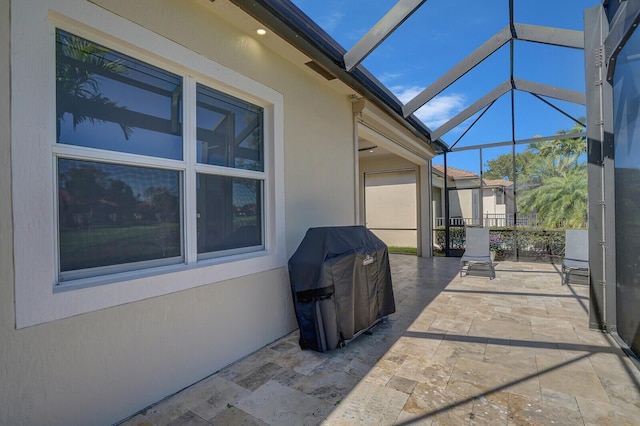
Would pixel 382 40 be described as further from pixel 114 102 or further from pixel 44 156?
pixel 44 156

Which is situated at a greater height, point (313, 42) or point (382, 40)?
point (382, 40)

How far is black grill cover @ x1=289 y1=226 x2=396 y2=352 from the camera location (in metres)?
2.94

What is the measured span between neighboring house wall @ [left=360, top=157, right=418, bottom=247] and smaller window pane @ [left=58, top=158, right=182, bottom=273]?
28.3ft

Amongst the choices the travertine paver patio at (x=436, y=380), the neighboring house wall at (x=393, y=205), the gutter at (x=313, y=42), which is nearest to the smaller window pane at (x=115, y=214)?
the travertine paver patio at (x=436, y=380)

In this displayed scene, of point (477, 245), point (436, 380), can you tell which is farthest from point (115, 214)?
point (477, 245)

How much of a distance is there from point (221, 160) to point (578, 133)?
8647 mm

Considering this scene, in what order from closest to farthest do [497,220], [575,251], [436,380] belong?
1. [436,380]
2. [575,251]
3. [497,220]

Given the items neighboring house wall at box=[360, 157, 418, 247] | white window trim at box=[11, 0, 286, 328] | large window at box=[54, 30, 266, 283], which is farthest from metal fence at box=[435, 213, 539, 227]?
white window trim at box=[11, 0, 286, 328]

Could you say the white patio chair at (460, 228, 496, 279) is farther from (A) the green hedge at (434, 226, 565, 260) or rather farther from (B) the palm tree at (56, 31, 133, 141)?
(B) the palm tree at (56, 31, 133, 141)

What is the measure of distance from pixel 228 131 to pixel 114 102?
100 cm

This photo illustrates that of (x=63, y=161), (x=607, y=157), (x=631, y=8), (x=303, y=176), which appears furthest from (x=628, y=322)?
(x=63, y=161)

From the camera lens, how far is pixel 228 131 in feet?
9.86

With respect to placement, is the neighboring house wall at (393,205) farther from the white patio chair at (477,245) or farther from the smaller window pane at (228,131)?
the smaller window pane at (228,131)

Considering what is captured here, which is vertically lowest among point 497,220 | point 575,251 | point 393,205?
point 575,251
